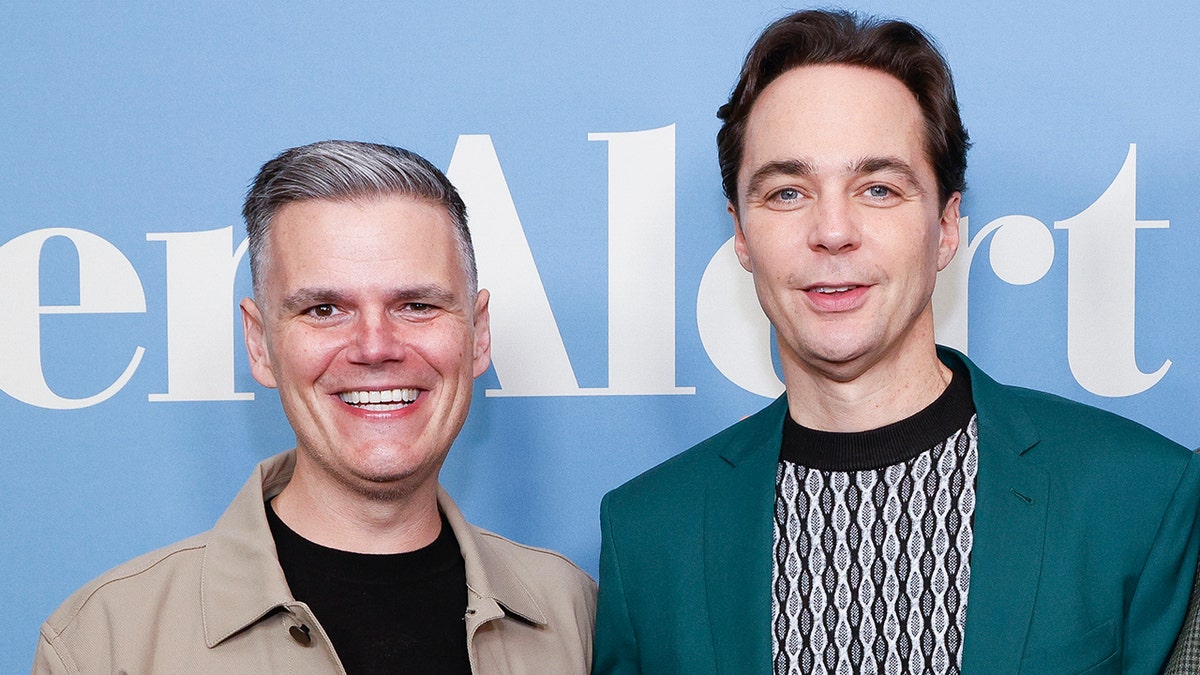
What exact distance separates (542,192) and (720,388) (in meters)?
0.48

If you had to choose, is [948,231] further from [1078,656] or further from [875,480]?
[1078,656]

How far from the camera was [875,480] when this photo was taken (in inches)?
65.4

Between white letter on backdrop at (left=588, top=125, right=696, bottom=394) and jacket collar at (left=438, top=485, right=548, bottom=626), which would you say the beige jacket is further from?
white letter on backdrop at (left=588, top=125, right=696, bottom=394)

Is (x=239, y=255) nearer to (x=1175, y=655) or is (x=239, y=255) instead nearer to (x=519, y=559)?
(x=519, y=559)

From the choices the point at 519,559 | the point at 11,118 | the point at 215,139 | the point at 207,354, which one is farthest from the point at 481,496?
the point at 11,118

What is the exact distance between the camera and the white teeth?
1.71 m

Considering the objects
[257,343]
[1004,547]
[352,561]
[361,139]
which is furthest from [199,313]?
[1004,547]

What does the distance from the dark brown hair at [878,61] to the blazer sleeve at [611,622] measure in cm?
58

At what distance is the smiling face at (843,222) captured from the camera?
167cm

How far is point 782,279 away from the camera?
170 cm

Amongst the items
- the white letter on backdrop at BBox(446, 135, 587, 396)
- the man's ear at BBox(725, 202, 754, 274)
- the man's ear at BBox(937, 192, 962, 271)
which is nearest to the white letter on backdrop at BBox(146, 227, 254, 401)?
the white letter on backdrop at BBox(446, 135, 587, 396)

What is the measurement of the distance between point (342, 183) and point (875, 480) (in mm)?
818

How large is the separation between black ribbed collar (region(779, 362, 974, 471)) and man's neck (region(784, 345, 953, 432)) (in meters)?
0.01

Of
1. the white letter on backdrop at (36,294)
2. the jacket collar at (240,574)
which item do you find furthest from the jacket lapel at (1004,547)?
the white letter on backdrop at (36,294)
